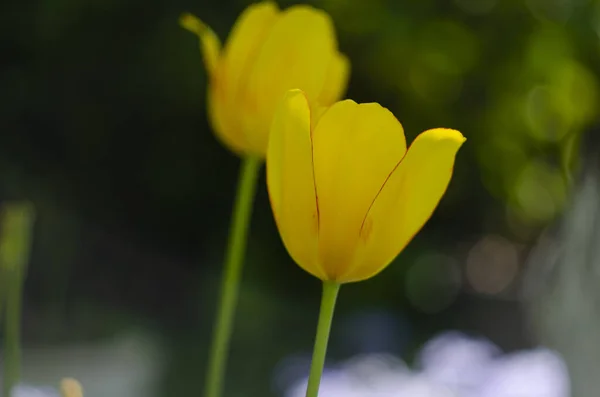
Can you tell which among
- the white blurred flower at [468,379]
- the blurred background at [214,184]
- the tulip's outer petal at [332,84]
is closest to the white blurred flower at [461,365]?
the white blurred flower at [468,379]

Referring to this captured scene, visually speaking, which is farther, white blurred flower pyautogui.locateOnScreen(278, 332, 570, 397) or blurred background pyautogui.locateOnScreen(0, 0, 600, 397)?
blurred background pyautogui.locateOnScreen(0, 0, 600, 397)

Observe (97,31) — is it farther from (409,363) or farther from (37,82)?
(409,363)

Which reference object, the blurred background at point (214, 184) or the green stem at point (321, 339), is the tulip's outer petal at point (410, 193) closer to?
the green stem at point (321, 339)

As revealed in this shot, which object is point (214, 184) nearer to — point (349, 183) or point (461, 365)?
point (461, 365)

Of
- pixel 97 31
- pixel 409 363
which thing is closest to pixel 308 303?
pixel 409 363

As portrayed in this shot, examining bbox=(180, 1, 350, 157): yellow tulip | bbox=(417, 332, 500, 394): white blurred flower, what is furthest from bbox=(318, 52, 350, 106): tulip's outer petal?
bbox=(417, 332, 500, 394): white blurred flower

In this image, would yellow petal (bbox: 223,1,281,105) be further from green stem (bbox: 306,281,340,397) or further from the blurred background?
the blurred background

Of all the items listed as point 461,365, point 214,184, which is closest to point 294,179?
point 461,365
